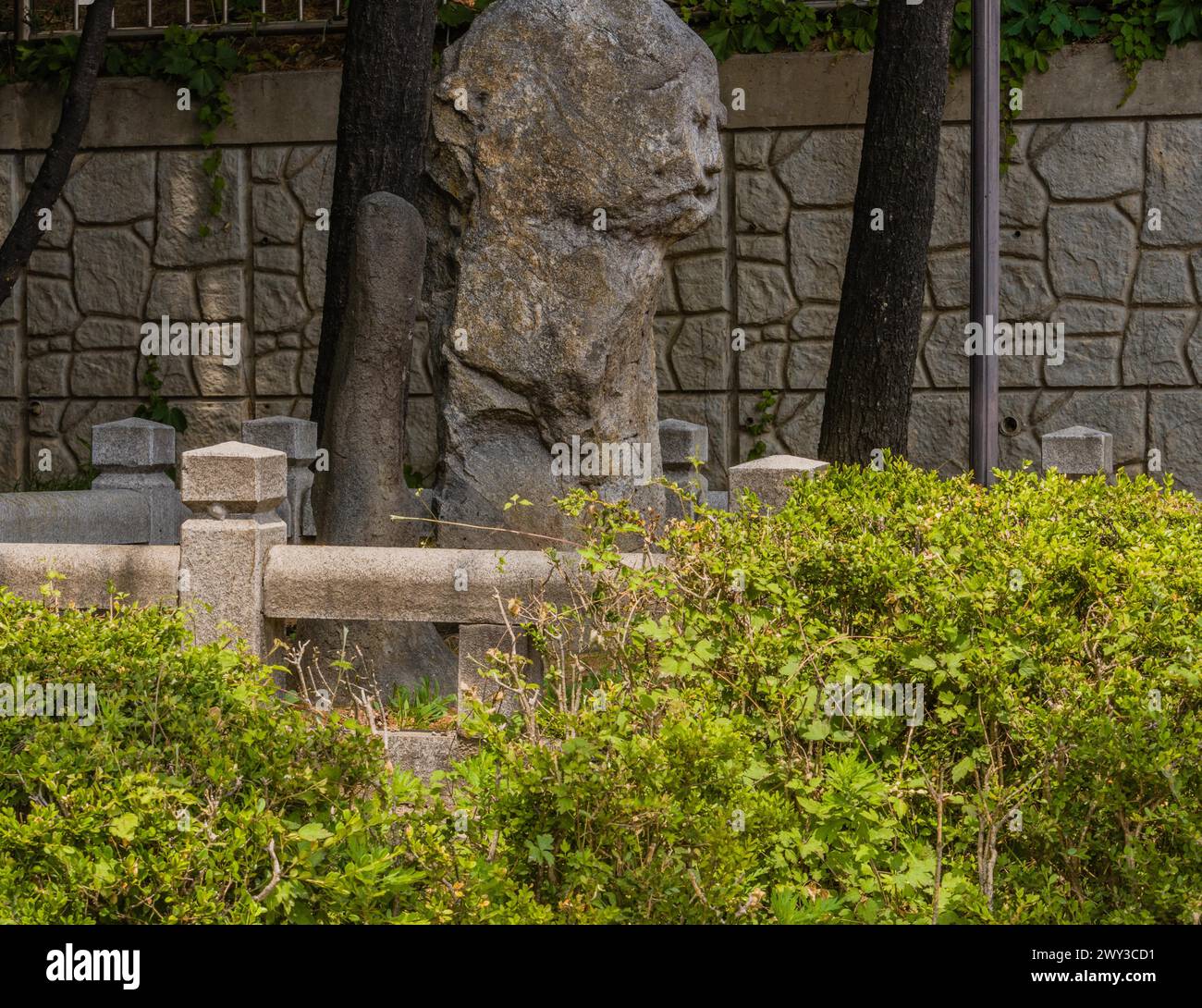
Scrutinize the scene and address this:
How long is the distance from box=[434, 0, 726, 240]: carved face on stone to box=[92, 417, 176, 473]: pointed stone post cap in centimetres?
251

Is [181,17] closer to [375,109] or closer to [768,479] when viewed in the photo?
[375,109]

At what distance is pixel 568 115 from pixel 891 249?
2.23m

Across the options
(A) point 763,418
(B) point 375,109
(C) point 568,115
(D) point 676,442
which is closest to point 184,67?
(B) point 375,109

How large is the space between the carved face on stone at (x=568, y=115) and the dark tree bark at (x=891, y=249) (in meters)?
1.75

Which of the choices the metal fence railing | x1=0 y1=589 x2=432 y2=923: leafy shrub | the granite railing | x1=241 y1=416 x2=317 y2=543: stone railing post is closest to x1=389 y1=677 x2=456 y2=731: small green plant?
the granite railing

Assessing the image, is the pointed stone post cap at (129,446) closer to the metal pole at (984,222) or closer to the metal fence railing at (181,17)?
the metal fence railing at (181,17)

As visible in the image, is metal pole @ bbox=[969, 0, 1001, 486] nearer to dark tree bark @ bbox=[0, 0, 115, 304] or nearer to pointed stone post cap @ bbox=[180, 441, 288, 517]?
pointed stone post cap @ bbox=[180, 441, 288, 517]

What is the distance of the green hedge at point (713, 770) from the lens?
9.03 ft

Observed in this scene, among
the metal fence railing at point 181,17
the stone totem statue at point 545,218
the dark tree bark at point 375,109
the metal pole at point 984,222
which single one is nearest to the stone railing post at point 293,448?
the dark tree bark at point 375,109

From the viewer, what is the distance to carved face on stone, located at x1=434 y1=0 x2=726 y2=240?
5.88 meters

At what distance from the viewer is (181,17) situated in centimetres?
1038

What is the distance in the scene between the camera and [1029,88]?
30.0 ft
